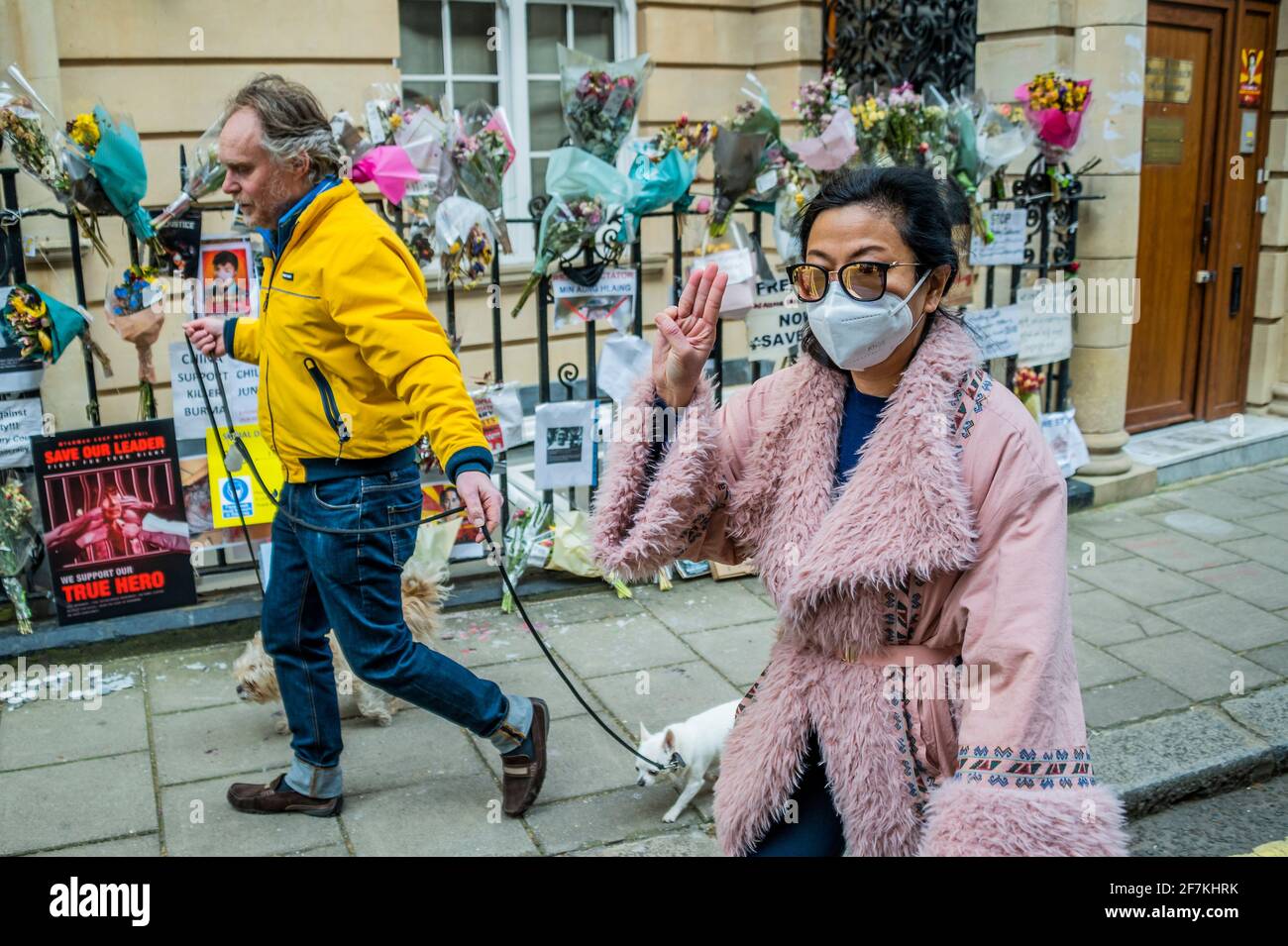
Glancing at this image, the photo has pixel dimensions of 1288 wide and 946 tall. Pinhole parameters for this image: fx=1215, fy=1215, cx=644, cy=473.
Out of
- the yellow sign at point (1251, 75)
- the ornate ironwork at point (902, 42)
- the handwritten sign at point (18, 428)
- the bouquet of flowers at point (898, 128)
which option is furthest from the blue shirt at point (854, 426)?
the yellow sign at point (1251, 75)

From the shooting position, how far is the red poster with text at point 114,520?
4.86 meters

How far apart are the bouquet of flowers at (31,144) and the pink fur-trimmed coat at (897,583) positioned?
3011 millimetres

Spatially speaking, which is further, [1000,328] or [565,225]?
[1000,328]

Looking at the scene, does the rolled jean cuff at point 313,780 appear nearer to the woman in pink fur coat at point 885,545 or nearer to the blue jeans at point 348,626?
the blue jeans at point 348,626

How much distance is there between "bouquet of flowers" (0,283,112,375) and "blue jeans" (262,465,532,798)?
1549 millimetres

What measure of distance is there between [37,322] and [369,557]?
2.10m

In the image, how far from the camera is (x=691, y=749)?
379 cm

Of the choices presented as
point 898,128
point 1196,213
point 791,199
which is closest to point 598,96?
point 791,199

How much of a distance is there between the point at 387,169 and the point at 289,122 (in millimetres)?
1604

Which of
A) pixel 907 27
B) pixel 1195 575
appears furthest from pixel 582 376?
pixel 1195 575

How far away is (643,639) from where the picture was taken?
5.25 meters

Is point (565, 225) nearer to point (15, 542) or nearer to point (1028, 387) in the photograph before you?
point (15, 542)

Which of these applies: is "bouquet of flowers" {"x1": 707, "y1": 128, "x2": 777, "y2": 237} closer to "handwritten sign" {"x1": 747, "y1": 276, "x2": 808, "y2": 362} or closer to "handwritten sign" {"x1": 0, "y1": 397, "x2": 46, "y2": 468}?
"handwritten sign" {"x1": 747, "y1": 276, "x2": 808, "y2": 362}

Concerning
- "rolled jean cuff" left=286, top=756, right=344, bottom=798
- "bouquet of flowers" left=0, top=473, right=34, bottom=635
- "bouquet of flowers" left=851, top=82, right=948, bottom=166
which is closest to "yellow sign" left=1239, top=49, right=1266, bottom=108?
"bouquet of flowers" left=851, top=82, right=948, bottom=166
